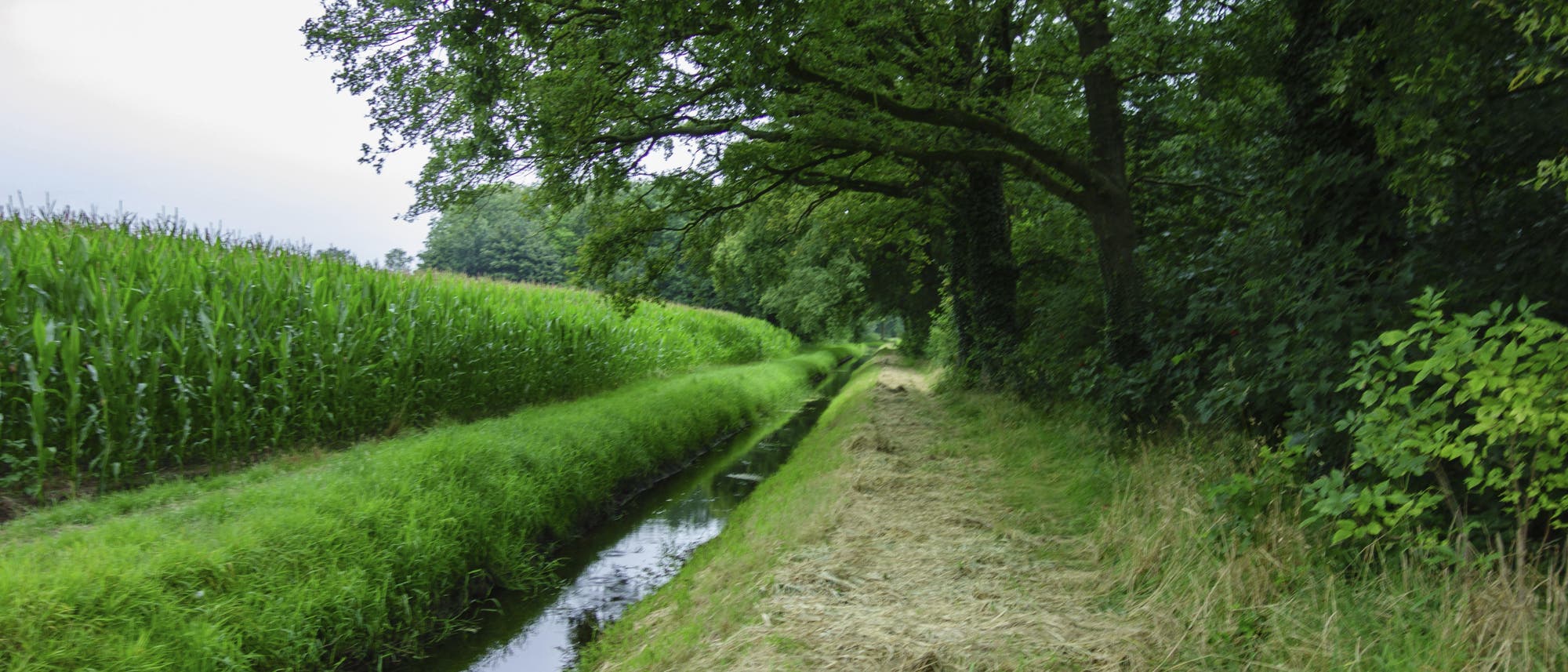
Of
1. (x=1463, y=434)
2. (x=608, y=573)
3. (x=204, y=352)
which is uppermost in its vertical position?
(x=204, y=352)

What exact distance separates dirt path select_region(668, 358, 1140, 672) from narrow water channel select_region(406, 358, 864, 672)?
2.19 m

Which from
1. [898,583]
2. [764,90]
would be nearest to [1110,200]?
[764,90]

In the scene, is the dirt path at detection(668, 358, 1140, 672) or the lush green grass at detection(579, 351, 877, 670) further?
the lush green grass at detection(579, 351, 877, 670)

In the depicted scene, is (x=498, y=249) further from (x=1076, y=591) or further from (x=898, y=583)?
(x=1076, y=591)

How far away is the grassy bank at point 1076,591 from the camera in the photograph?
2826mm

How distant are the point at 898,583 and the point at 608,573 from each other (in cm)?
402

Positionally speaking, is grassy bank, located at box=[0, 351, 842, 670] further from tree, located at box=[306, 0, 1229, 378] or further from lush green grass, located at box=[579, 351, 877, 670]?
tree, located at box=[306, 0, 1229, 378]

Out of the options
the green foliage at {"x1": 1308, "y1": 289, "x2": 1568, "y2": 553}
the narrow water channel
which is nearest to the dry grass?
the green foliage at {"x1": 1308, "y1": 289, "x2": 1568, "y2": 553}

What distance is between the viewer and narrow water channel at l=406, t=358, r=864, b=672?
5785mm

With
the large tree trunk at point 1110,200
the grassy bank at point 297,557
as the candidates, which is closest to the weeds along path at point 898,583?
the large tree trunk at point 1110,200

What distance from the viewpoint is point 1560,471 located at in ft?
9.41

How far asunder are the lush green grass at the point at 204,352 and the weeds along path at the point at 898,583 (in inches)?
172

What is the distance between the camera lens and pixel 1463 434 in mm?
2676

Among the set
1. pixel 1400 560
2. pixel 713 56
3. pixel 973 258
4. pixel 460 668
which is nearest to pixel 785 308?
pixel 973 258
